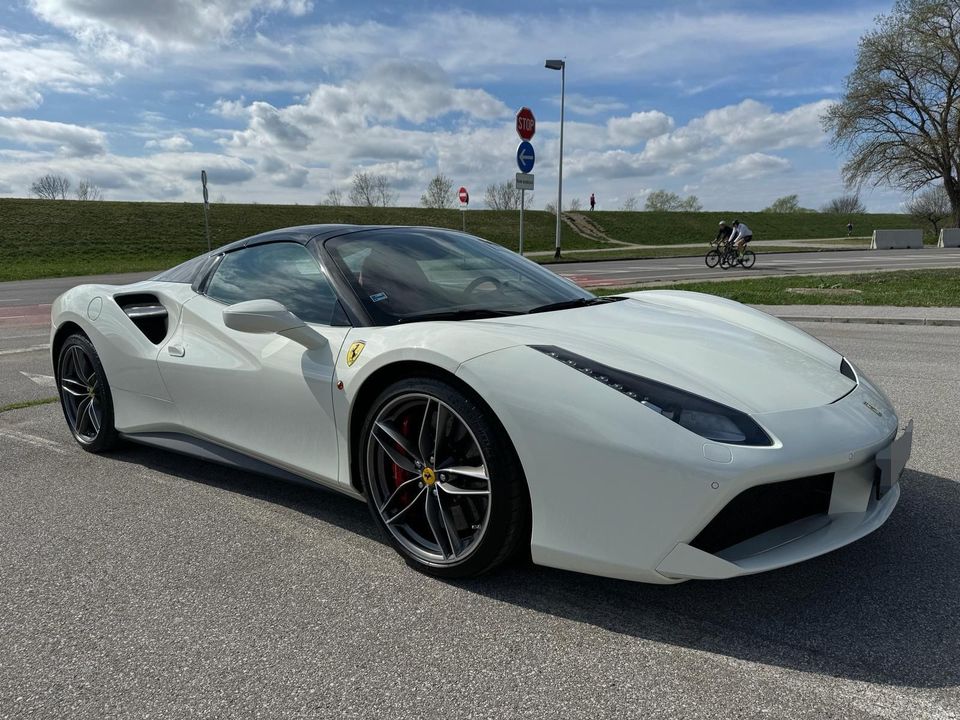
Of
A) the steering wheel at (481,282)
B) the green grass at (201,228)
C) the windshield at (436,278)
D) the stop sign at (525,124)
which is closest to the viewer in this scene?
the windshield at (436,278)

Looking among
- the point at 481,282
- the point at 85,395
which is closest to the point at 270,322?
the point at 481,282

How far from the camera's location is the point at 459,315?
278 cm

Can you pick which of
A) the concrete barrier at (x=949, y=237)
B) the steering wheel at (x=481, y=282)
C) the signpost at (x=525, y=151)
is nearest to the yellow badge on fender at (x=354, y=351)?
the steering wheel at (x=481, y=282)

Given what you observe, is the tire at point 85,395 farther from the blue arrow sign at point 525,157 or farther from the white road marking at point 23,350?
the blue arrow sign at point 525,157

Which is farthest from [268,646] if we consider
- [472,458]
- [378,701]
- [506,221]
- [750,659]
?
[506,221]

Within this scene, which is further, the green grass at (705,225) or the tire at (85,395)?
the green grass at (705,225)

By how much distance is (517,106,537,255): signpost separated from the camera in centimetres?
1430

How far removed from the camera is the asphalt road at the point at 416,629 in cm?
182

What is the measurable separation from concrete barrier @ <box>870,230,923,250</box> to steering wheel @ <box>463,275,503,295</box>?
3495cm

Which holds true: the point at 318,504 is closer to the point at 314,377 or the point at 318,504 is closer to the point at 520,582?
the point at 314,377

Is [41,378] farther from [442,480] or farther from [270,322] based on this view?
[442,480]

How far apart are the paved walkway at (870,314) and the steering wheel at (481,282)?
6874mm

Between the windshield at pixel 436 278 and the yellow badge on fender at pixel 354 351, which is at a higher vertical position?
the windshield at pixel 436 278

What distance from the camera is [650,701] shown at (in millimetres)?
1792
